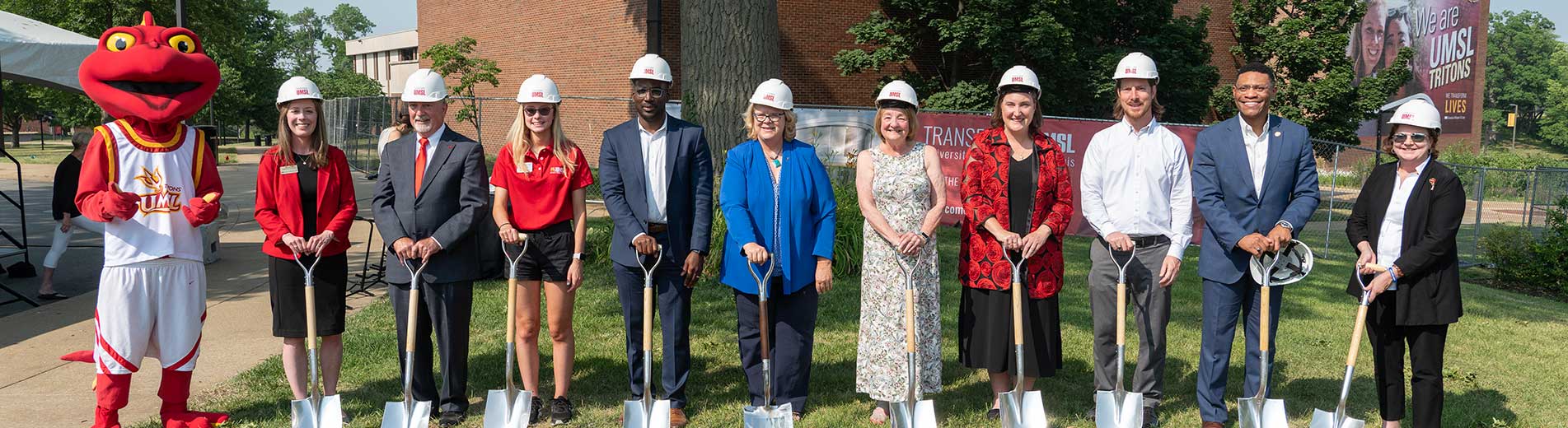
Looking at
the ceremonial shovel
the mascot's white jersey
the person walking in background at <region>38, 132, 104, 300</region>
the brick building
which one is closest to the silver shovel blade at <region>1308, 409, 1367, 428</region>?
the ceremonial shovel

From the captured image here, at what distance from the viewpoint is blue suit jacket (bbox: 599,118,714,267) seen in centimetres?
518

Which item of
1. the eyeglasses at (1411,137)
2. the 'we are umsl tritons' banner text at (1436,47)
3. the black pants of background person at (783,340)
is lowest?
the black pants of background person at (783,340)

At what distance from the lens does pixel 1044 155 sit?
16.8 ft

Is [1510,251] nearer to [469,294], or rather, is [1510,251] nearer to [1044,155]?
[1044,155]

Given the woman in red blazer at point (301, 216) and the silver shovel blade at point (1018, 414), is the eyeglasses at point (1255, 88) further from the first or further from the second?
the woman in red blazer at point (301, 216)

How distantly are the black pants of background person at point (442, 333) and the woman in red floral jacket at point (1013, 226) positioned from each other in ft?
8.36

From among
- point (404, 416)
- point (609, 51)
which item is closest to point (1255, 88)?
point (404, 416)

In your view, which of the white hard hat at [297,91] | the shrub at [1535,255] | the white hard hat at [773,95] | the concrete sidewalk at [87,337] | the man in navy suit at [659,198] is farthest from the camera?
the shrub at [1535,255]

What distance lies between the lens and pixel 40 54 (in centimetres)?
930

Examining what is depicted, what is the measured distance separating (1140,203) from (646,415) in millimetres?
2603

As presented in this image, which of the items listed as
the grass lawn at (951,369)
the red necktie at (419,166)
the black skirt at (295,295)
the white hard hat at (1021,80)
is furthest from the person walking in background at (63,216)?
the white hard hat at (1021,80)

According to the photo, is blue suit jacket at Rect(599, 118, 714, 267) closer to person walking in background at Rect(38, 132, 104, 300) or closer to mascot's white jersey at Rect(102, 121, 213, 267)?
mascot's white jersey at Rect(102, 121, 213, 267)

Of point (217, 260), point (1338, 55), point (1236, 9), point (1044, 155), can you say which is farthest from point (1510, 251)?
point (1236, 9)

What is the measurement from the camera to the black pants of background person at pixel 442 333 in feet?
16.9
